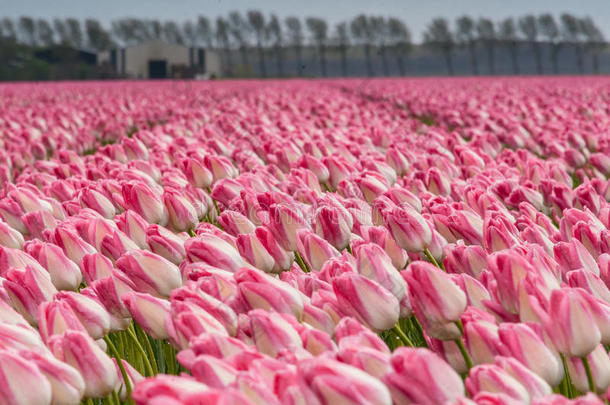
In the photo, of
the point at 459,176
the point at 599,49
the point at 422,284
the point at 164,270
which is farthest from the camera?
the point at 599,49

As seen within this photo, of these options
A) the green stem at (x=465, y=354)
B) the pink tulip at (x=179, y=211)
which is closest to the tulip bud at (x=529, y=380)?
the green stem at (x=465, y=354)

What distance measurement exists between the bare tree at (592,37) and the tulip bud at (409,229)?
348ft

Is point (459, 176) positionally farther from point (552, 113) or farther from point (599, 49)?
point (599, 49)

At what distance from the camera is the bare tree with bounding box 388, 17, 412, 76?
9607cm

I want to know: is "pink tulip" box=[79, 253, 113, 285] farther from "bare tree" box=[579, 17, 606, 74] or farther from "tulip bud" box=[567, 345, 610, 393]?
"bare tree" box=[579, 17, 606, 74]

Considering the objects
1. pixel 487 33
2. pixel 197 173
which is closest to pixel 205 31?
pixel 487 33

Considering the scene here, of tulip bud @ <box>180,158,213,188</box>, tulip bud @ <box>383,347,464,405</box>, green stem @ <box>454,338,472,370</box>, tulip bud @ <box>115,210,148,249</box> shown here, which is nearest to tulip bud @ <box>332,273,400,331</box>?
green stem @ <box>454,338,472,370</box>

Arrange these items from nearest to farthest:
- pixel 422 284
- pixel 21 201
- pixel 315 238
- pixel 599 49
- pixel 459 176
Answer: pixel 422 284
pixel 315 238
pixel 21 201
pixel 459 176
pixel 599 49

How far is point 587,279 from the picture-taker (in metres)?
1.58

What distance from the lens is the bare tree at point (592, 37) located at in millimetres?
100500

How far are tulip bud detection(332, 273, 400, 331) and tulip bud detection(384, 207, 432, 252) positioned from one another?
569 mm

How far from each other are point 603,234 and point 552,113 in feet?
21.1

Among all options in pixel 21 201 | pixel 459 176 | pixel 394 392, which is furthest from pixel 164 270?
pixel 459 176

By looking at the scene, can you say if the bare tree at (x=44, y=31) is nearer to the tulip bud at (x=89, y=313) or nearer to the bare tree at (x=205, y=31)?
the bare tree at (x=205, y=31)
